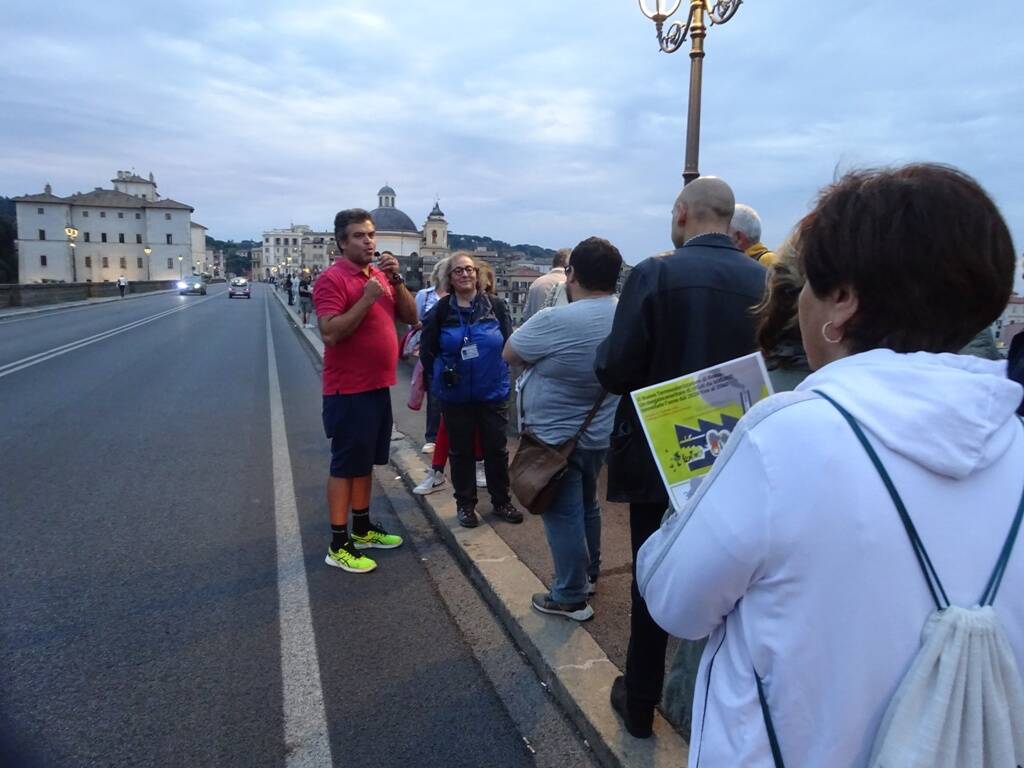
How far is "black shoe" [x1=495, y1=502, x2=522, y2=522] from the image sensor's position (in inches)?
195

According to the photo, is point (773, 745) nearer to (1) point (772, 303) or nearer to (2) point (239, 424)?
(1) point (772, 303)

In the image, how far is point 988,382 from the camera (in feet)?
3.29

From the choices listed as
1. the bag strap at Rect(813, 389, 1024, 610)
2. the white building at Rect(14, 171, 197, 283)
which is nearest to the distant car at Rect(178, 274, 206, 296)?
the white building at Rect(14, 171, 197, 283)

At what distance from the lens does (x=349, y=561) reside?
14.1 ft

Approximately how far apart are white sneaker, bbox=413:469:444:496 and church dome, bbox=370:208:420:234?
11471 centimetres

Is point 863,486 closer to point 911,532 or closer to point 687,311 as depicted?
point 911,532

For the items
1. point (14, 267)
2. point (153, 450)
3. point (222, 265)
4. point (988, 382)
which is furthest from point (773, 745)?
point (222, 265)

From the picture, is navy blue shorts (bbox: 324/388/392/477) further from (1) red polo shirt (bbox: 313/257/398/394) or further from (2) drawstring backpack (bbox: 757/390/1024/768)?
(2) drawstring backpack (bbox: 757/390/1024/768)

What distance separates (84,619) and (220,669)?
0.97 metres

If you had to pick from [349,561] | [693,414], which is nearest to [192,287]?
[349,561]

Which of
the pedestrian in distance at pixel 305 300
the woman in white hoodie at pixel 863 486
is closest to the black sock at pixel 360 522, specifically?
the woman in white hoodie at pixel 863 486

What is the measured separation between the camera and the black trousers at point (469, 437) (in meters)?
4.91

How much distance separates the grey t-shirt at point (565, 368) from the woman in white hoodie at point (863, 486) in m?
2.16

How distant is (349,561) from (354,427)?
0.86 m
